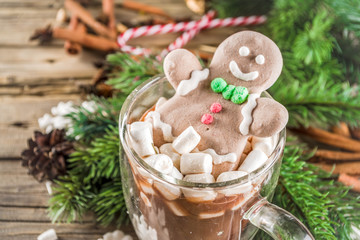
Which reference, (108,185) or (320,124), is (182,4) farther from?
(108,185)

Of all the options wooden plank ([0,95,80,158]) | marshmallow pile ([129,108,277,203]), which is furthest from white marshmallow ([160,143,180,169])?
wooden plank ([0,95,80,158])

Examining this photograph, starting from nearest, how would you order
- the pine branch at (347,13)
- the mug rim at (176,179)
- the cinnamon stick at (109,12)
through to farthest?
1. the mug rim at (176,179)
2. the pine branch at (347,13)
3. the cinnamon stick at (109,12)

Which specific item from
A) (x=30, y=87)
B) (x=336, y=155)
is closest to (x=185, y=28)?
(x=30, y=87)

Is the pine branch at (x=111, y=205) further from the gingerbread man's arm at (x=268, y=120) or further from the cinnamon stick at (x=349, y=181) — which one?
the cinnamon stick at (x=349, y=181)

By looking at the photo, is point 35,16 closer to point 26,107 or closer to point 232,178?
point 26,107

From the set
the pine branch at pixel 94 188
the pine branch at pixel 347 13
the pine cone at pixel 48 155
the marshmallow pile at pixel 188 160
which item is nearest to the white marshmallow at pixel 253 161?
the marshmallow pile at pixel 188 160

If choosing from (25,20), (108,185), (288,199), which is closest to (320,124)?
(288,199)

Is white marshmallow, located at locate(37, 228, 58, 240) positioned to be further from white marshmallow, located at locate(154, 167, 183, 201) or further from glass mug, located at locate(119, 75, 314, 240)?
white marshmallow, located at locate(154, 167, 183, 201)
